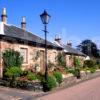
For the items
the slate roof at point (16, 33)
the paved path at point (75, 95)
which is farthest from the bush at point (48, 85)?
the slate roof at point (16, 33)

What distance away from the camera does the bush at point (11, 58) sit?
64.6 feet

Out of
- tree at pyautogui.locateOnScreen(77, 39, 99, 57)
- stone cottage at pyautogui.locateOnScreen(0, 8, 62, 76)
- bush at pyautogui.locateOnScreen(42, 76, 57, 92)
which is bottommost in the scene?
bush at pyautogui.locateOnScreen(42, 76, 57, 92)

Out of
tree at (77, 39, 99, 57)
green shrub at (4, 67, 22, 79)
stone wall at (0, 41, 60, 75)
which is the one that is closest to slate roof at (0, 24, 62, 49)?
stone wall at (0, 41, 60, 75)

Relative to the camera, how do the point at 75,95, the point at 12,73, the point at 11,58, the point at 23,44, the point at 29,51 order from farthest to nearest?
the point at 29,51 → the point at 23,44 → the point at 11,58 → the point at 12,73 → the point at 75,95

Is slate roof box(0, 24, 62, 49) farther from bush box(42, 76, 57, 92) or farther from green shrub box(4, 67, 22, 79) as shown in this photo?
bush box(42, 76, 57, 92)

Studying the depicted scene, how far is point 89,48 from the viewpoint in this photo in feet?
311

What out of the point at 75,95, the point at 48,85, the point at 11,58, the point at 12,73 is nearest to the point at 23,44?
the point at 11,58

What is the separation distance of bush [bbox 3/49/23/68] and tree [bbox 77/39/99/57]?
70.9 meters

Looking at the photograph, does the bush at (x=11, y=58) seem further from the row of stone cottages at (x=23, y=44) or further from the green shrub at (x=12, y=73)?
the green shrub at (x=12, y=73)

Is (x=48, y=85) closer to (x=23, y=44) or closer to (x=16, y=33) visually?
(x=23, y=44)

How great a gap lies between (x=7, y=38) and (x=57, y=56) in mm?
11380

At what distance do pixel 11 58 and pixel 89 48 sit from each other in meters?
76.7

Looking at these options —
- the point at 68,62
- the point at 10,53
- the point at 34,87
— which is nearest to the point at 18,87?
the point at 34,87

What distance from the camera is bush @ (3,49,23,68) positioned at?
19688 millimetres
